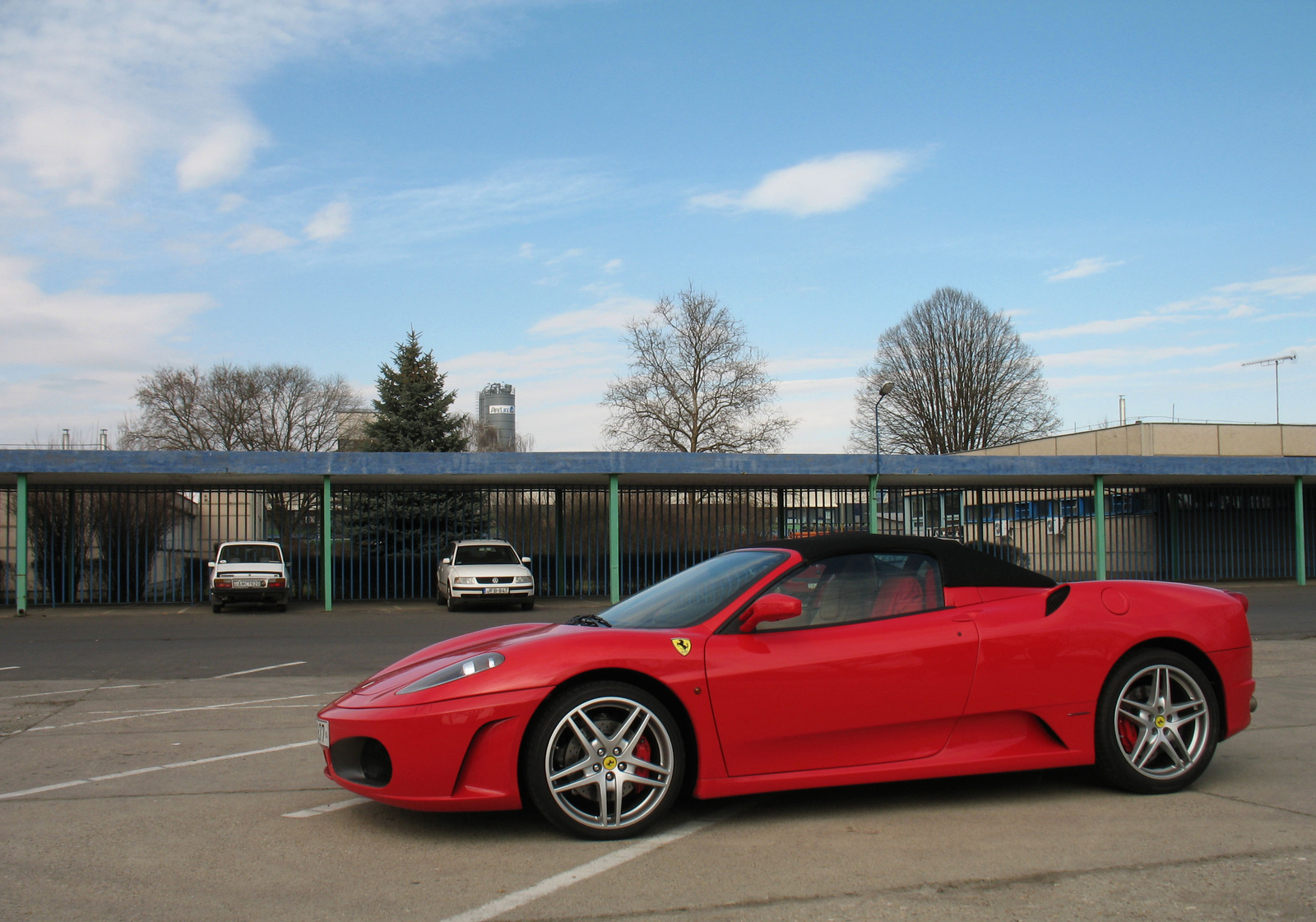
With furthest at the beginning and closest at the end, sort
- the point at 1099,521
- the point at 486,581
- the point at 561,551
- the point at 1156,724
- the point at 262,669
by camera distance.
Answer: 1. the point at 561,551
2. the point at 1099,521
3. the point at 486,581
4. the point at 262,669
5. the point at 1156,724

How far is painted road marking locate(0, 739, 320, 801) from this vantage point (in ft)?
17.6

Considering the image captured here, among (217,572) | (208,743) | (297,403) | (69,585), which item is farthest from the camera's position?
(297,403)

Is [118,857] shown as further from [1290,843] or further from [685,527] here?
[685,527]

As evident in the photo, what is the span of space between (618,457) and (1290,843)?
59.7ft

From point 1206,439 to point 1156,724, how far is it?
138ft

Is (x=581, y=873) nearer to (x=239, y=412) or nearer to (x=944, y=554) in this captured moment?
(x=944, y=554)

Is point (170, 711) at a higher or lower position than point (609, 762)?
lower

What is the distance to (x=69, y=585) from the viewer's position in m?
25.3

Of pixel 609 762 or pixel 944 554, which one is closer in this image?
pixel 609 762

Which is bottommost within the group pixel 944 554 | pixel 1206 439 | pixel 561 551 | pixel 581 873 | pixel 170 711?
pixel 170 711

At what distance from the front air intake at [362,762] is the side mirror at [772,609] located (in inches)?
64.2

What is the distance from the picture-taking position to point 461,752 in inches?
164

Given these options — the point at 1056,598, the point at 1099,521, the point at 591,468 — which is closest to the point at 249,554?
the point at 591,468

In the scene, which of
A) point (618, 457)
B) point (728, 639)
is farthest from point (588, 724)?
point (618, 457)
